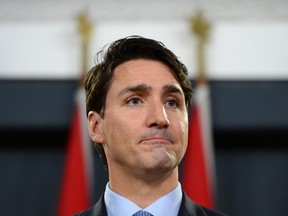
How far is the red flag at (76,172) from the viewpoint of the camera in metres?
2.02

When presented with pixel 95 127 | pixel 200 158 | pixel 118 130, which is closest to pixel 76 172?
pixel 200 158

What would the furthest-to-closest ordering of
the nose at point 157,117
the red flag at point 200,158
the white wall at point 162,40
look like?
the white wall at point 162,40
the red flag at point 200,158
the nose at point 157,117

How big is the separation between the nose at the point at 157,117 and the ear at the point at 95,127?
0.14 m

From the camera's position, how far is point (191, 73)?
83.8 inches

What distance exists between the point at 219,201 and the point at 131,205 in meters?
1.19

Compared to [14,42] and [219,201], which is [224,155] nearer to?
[219,201]

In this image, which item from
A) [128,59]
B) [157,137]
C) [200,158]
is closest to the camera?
[157,137]

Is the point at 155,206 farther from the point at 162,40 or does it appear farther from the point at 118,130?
the point at 162,40

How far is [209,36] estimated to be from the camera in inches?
84.0

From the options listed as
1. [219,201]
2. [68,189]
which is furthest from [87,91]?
[219,201]

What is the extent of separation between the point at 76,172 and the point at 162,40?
53 cm

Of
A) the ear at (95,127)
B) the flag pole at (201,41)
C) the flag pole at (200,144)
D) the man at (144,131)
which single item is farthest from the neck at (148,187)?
the flag pole at (201,41)

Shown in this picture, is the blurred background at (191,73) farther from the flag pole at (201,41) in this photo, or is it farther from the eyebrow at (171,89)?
the eyebrow at (171,89)

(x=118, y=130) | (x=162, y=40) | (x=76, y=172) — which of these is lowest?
(x=76, y=172)
